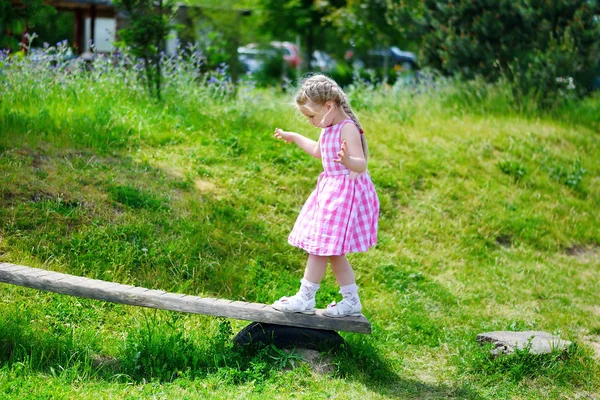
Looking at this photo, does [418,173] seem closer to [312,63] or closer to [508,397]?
[508,397]

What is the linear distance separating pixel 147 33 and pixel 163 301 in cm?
503

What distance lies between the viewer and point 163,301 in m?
4.48

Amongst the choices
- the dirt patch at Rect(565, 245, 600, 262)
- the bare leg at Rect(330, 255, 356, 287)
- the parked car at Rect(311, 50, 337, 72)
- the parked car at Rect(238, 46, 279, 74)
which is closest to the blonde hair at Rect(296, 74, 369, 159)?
the bare leg at Rect(330, 255, 356, 287)

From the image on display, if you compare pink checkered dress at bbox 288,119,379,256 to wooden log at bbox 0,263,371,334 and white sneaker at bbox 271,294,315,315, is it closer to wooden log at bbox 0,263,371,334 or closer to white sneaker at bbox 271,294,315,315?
white sneaker at bbox 271,294,315,315

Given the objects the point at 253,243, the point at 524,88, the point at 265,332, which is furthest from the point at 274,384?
the point at 524,88

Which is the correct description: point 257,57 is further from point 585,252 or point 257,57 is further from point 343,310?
point 343,310

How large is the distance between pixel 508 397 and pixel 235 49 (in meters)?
13.7

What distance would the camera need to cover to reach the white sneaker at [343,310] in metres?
4.62

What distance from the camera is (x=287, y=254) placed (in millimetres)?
6500

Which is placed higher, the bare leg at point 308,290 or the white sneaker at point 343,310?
the bare leg at point 308,290

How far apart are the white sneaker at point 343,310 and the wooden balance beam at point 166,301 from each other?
0.14ft

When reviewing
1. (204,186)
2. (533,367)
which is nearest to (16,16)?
(204,186)

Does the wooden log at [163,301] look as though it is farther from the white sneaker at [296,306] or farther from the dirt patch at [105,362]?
the dirt patch at [105,362]

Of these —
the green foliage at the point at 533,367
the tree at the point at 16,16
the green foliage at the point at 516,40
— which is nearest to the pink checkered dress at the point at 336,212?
the green foliage at the point at 533,367
